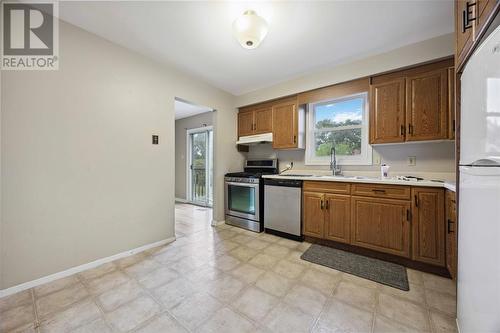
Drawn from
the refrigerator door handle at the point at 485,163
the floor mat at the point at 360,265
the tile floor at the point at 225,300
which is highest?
the refrigerator door handle at the point at 485,163

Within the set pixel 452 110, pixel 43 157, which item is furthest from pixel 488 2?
pixel 43 157

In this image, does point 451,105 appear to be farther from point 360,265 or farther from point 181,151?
point 181,151

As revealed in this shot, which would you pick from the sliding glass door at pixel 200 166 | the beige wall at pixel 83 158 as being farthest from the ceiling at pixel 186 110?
the beige wall at pixel 83 158

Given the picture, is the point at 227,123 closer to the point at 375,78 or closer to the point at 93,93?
the point at 93,93

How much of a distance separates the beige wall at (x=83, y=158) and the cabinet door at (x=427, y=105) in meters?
3.03

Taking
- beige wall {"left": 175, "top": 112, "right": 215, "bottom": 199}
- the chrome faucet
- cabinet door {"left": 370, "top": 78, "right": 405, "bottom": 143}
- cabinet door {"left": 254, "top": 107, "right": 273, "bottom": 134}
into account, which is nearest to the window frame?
the chrome faucet

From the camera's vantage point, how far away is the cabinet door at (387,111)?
2.32 meters

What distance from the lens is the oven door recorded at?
3215 millimetres

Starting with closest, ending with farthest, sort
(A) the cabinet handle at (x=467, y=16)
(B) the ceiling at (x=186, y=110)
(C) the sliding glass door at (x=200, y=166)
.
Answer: (A) the cabinet handle at (x=467, y=16), (B) the ceiling at (x=186, y=110), (C) the sliding glass door at (x=200, y=166)

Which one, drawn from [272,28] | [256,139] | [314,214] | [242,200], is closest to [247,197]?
[242,200]

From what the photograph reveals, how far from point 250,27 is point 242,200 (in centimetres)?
251

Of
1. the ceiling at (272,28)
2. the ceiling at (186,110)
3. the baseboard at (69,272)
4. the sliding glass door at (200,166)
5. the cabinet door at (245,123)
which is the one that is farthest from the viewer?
the sliding glass door at (200,166)

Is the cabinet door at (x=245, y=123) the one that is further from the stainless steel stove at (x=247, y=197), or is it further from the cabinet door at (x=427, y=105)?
the cabinet door at (x=427, y=105)

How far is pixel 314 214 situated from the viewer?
263 cm
